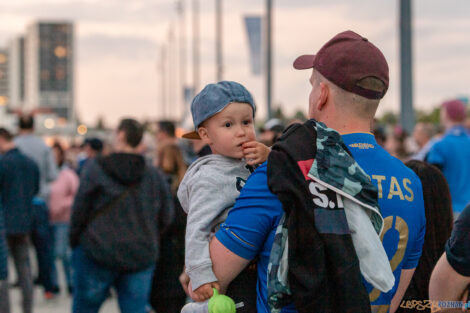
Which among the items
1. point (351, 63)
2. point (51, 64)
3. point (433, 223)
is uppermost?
point (51, 64)

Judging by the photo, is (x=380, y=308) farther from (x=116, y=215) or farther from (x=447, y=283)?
(x=116, y=215)

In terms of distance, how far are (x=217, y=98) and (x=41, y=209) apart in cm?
797

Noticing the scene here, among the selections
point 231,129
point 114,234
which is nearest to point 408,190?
point 231,129

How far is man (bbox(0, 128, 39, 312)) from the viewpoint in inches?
327

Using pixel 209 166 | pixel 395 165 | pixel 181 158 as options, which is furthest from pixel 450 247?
pixel 181 158

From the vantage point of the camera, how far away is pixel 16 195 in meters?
8.40

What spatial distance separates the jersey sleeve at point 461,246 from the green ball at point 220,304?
3.06 ft

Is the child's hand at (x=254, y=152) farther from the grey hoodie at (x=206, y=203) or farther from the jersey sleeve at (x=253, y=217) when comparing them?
the jersey sleeve at (x=253, y=217)

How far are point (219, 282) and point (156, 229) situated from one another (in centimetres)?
355

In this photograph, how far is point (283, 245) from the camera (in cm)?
226

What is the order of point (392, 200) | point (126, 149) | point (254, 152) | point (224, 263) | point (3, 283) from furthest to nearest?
1. point (126, 149)
2. point (3, 283)
3. point (254, 152)
4. point (392, 200)
5. point (224, 263)

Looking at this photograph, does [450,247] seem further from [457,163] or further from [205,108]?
[457,163]

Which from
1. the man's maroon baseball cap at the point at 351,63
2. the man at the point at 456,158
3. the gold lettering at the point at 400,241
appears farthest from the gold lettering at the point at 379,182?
the man at the point at 456,158

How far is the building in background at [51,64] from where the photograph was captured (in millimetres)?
175625
